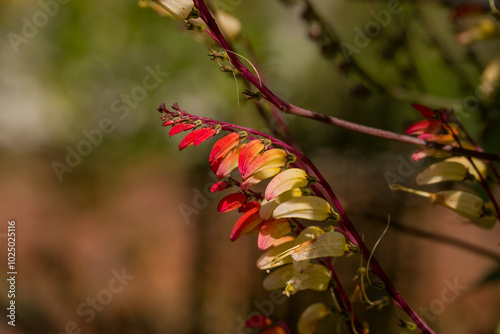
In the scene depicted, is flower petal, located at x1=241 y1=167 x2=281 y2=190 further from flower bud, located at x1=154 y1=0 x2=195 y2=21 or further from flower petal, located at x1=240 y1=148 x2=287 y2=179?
flower bud, located at x1=154 y1=0 x2=195 y2=21

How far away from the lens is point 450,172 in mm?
466

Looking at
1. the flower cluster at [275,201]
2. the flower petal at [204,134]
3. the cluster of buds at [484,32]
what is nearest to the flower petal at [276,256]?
the flower cluster at [275,201]

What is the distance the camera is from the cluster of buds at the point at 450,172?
1.47 feet

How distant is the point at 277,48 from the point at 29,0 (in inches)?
45.5

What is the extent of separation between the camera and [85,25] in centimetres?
287

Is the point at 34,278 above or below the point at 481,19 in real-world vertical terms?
below

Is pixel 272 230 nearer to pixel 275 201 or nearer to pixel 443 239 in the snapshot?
pixel 275 201

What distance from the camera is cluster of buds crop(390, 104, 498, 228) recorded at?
1.47 ft

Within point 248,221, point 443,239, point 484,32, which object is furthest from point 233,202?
point 484,32

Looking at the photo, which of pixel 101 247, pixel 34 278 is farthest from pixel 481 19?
pixel 101 247

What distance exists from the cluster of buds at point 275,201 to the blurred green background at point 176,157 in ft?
1.04

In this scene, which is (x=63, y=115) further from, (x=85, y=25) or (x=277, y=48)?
(x=277, y=48)

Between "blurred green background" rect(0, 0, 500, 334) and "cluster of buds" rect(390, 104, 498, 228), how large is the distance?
0.82 feet

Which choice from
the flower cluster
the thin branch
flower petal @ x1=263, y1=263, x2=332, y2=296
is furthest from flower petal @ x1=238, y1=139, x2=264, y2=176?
the thin branch
